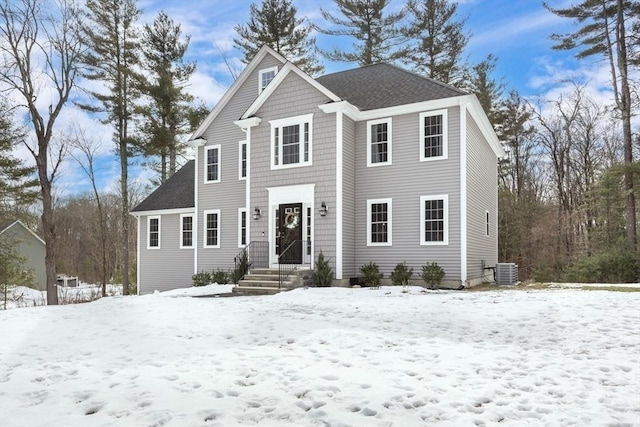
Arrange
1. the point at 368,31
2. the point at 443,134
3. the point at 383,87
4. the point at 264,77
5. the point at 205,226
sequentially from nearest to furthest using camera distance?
the point at 443,134 < the point at 383,87 < the point at 264,77 < the point at 205,226 < the point at 368,31

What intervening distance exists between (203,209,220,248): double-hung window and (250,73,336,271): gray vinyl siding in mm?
3032

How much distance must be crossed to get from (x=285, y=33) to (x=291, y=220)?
16400 millimetres

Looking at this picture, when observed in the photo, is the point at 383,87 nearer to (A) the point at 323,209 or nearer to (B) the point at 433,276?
(A) the point at 323,209

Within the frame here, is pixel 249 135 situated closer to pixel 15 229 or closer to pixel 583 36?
pixel 583 36

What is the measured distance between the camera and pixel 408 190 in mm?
14734

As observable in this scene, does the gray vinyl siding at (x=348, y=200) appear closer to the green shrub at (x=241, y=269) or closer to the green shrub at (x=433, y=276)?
the green shrub at (x=433, y=276)

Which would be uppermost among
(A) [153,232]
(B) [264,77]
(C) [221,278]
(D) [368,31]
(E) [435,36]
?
(D) [368,31]

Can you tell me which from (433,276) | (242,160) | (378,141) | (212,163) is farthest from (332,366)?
(212,163)

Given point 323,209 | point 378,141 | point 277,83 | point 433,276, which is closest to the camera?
point 433,276

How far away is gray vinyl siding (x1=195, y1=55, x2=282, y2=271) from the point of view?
18344 mm

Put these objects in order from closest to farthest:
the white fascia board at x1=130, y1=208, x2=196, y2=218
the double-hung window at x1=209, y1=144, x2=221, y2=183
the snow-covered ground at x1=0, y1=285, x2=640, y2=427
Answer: the snow-covered ground at x1=0, y1=285, x2=640, y2=427, the double-hung window at x1=209, y1=144, x2=221, y2=183, the white fascia board at x1=130, y1=208, x2=196, y2=218

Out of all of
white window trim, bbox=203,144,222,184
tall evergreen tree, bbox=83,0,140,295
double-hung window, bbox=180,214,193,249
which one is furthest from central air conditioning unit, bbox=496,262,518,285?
tall evergreen tree, bbox=83,0,140,295

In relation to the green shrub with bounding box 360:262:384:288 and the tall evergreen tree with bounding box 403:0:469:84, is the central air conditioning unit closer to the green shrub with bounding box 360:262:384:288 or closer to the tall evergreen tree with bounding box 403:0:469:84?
the green shrub with bounding box 360:262:384:288

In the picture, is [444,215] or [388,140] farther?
[388,140]
